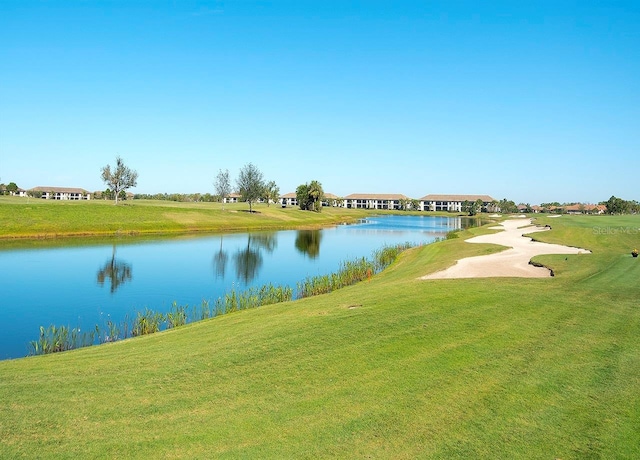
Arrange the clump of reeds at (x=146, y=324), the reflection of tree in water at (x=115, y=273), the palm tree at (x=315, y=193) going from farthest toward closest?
the palm tree at (x=315, y=193) → the reflection of tree in water at (x=115, y=273) → the clump of reeds at (x=146, y=324)

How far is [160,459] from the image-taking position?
6.07m

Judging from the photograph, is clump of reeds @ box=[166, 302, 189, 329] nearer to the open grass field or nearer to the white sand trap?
the open grass field

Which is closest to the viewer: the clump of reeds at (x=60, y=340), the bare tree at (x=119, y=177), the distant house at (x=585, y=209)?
the clump of reeds at (x=60, y=340)

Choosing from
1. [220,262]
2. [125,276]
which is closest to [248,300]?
[125,276]

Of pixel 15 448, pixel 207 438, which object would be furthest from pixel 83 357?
pixel 207 438

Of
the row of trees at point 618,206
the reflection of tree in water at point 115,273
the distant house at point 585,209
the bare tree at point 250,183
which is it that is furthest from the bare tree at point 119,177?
the distant house at point 585,209

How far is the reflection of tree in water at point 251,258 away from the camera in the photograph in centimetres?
3034

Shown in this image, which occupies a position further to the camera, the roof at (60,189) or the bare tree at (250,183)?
the roof at (60,189)

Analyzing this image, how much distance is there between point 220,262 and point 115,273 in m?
8.42

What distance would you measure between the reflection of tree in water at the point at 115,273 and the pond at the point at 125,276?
2.1 inches

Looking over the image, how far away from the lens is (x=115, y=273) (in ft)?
95.0

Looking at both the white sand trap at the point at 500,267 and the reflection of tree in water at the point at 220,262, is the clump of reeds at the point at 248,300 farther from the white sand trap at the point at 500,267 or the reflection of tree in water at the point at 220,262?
the reflection of tree in water at the point at 220,262

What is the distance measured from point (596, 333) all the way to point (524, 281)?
22.3 ft

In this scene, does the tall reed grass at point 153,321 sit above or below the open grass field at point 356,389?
below
